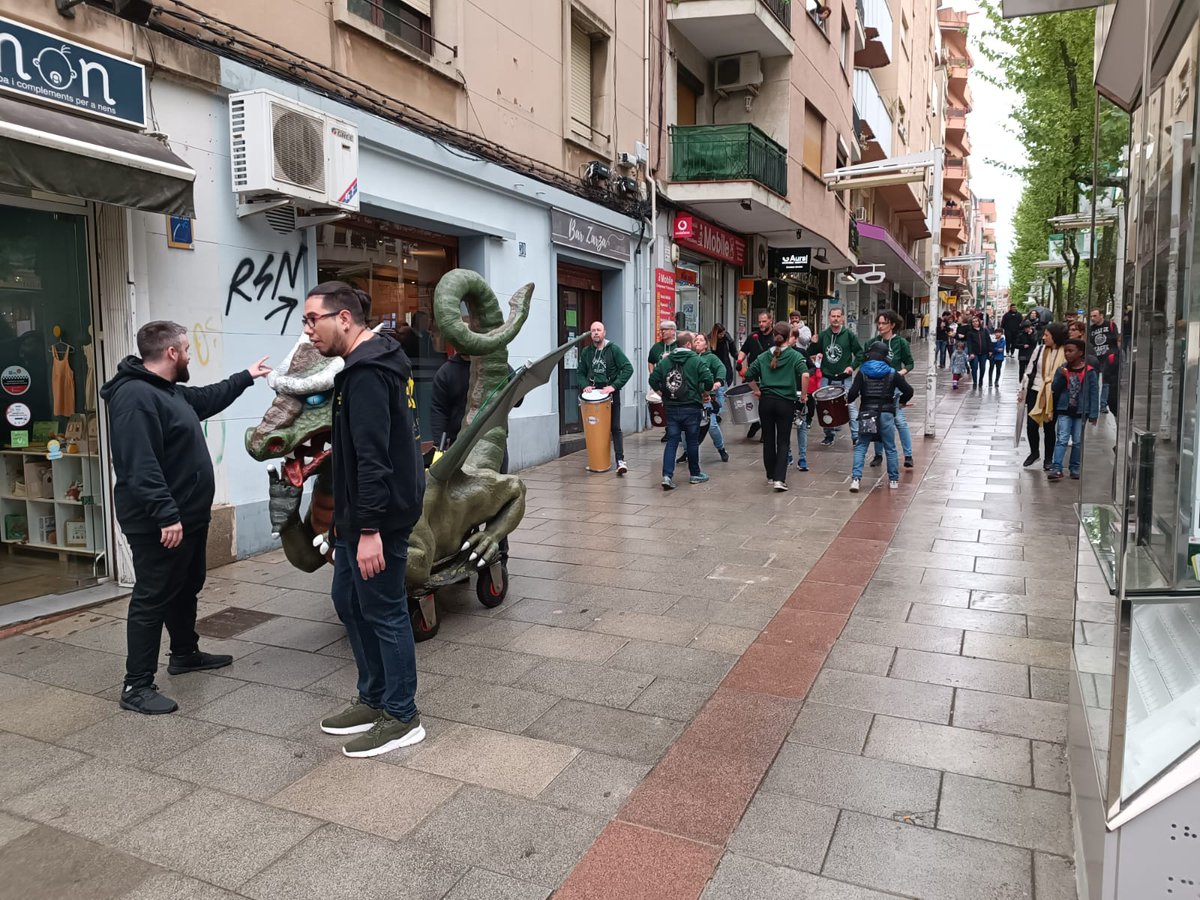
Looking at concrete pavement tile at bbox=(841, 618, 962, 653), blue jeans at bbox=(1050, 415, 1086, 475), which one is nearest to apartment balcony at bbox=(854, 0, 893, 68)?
blue jeans at bbox=(1050, 415, 1086, 475)

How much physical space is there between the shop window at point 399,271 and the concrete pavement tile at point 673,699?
16.2 ft

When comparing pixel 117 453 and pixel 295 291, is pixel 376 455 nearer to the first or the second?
pixel 117 453

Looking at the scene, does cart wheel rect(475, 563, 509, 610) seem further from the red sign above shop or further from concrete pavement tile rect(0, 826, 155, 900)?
the red sign above shop

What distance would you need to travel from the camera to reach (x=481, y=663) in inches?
181

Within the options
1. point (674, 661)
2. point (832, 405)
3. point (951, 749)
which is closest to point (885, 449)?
point (832, 405)

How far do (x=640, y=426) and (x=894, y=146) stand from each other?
79.2ft

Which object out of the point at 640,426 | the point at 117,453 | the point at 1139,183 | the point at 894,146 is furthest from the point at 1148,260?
the point at 894,146

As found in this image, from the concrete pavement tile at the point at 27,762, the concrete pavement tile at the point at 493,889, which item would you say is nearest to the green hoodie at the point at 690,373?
the concrete pavement tile at the point at 27,762

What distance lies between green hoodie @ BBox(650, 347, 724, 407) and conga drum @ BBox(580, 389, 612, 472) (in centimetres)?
87

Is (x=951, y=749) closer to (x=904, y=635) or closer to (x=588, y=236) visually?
(x=904, y=635)

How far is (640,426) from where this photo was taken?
595 inches

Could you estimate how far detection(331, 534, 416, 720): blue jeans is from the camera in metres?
3.59

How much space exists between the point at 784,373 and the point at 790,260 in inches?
464

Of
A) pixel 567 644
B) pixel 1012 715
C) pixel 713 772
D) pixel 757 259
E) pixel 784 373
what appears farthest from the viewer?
pixel 757 259
